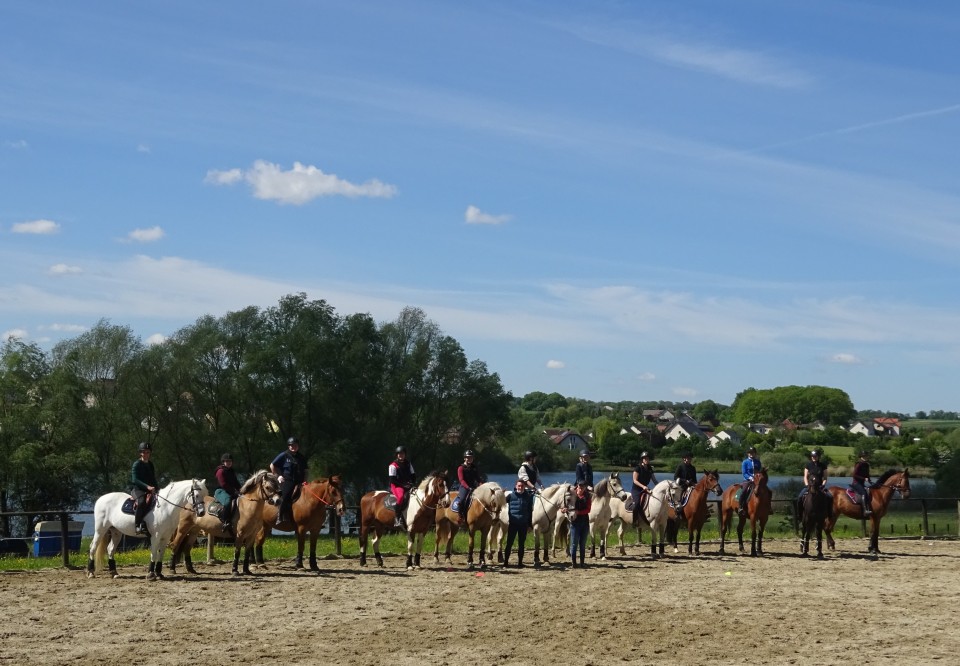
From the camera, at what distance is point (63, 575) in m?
17.9

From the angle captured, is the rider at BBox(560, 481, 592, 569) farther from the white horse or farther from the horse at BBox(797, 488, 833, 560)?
the horse at BBox(797, 488, 833, 560)

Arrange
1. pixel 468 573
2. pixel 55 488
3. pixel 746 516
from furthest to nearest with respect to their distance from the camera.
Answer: pixel 55 488 < pixel 746 516 < pixel 468 573

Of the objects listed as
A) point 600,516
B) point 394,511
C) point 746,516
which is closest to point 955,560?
point 746,516

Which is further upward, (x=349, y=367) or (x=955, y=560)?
A: (x=349, y=367)

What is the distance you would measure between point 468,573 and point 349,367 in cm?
3632

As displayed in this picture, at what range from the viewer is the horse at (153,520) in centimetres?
1673

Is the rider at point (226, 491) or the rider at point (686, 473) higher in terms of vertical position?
the rider at point (686, 473)

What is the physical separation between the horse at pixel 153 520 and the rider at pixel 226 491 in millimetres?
793

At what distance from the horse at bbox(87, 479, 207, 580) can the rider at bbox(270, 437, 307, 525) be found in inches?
62.9

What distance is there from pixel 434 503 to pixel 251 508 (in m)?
3.56

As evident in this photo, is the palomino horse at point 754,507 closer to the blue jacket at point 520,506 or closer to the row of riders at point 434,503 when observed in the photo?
the row of riders at point 434,503

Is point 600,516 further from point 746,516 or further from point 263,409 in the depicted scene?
point 263,409

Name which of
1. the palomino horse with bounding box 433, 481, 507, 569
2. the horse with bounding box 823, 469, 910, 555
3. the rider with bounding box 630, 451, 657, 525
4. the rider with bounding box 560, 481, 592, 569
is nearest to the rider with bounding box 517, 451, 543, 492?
the palomino horse with bounding box 433, 481, 507, 569

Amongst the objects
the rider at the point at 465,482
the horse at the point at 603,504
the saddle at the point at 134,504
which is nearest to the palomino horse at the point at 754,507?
the horse at the point at 603,504
